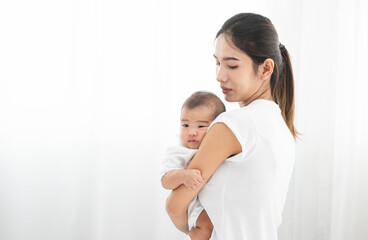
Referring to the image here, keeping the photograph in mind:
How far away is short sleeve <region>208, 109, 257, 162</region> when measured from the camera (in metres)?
1.00

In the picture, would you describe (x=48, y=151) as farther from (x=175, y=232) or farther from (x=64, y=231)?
(x=175, y=232)

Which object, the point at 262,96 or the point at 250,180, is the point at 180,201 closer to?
the point at 250,180

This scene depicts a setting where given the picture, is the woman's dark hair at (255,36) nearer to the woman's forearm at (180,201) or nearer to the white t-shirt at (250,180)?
the white t-shirt at (250,180)

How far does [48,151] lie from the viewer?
2.20 m

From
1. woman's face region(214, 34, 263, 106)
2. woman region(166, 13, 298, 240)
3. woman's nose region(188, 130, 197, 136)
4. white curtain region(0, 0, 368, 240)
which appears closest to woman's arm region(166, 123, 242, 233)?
woman region(166, 13, 298, 240)

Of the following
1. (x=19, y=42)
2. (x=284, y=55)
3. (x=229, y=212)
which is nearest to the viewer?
(x=229, y=212)

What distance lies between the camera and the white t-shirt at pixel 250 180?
3.34 feet

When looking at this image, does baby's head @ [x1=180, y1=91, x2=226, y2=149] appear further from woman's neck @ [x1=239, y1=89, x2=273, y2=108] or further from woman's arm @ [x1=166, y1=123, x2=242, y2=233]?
woman's arm @ [x1=166, y1=123, x2=242, y2=233]

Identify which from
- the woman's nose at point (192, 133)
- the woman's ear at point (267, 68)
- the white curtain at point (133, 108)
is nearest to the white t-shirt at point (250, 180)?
the woman's ear at point (267, 68)

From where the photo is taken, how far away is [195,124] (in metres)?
1.35

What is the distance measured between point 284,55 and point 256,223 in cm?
54

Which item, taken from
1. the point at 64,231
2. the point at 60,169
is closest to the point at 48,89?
the point at 60,169

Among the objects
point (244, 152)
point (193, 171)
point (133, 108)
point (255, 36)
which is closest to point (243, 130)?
point (244, 152)

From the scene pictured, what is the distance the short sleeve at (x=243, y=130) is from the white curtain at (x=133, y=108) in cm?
128
